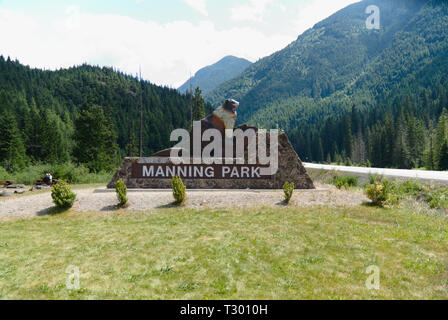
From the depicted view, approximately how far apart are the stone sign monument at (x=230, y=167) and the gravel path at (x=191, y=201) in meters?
1.52

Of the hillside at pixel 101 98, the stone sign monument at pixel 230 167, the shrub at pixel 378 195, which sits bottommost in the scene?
the shrub at pixel 378 195

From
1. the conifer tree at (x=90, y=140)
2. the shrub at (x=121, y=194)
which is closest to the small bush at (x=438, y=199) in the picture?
the shrub at (x=121, y=194)

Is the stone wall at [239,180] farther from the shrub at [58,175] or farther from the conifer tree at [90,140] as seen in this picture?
the conifer tree at [90,140]

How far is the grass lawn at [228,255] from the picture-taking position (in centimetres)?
505

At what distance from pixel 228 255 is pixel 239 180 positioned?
9.48 metres

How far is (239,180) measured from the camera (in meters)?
16.0

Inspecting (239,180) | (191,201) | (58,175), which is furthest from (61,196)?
(58,175)

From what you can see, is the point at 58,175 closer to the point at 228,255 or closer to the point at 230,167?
the point at 230,167

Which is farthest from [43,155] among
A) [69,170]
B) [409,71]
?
[409,71]

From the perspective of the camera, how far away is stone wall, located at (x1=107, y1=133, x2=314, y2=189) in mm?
15734

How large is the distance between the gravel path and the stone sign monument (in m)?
1.52

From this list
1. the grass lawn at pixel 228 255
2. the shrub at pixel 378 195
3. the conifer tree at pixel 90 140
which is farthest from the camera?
the conifer tree at pixel 90 140

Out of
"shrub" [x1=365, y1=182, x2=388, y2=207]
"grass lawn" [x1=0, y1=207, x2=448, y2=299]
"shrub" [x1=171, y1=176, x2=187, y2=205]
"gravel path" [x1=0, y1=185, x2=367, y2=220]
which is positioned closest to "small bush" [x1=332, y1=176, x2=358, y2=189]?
"gravel path" [x1=0, y1=185, x2=367, y2=220]

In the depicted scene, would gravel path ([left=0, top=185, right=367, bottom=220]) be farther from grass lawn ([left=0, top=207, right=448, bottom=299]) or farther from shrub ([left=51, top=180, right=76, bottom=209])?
grass lawn ([left=0, top=207, right=448, bottom=299])
